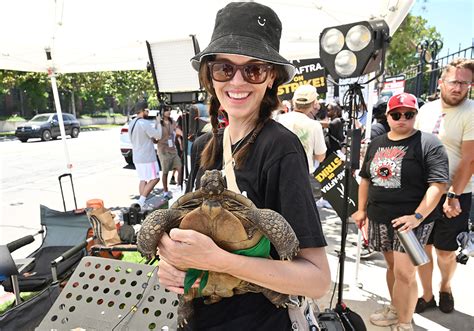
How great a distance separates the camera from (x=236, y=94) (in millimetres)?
1161

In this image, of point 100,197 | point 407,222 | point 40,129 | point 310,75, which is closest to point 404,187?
point 407,222

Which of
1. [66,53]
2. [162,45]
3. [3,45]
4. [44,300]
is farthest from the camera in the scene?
[66,53]

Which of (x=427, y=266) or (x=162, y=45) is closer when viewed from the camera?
(x=427, y=266)

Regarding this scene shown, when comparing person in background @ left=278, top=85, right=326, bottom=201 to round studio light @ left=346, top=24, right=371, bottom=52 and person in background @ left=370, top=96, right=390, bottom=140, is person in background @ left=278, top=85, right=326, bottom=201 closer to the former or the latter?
person in background @ left=370, top=96, right=390, bottom=140

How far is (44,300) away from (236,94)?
222cm

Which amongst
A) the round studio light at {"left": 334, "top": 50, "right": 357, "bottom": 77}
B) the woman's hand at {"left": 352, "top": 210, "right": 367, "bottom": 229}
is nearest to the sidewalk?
the woman's hand at {"left": 352, "top": 210, "right": 367, "bottom": 229}

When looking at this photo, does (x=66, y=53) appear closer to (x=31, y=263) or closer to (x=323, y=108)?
(x=31, y=263)

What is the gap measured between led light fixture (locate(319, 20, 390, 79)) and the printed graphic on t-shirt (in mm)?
702

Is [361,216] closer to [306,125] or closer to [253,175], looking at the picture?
[306,125]

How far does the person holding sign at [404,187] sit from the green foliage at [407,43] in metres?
19.5

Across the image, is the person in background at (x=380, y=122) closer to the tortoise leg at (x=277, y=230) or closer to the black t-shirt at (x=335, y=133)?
the black t-shirt at (x=335, y=133)

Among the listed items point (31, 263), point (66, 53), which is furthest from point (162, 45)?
point (31, 263)

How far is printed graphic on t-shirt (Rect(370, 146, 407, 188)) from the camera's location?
8.90ft

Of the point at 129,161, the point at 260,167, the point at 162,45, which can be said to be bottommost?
the point at 129,161
